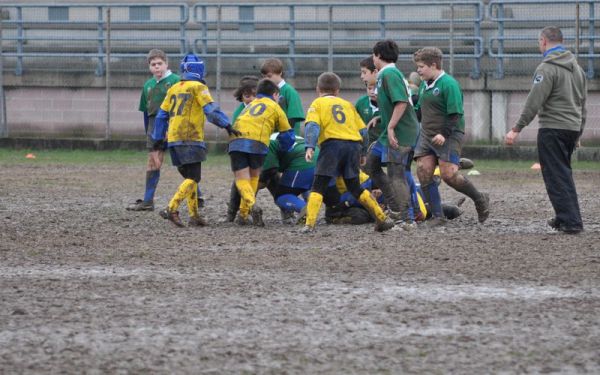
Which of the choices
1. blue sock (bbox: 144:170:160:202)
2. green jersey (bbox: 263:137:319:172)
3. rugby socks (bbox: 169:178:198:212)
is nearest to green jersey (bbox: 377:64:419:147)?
green jersey (bbox: 263:137:319:172)

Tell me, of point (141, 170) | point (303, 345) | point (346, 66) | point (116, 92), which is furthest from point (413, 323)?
point (116, 92)

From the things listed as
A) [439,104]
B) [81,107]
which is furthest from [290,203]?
[81,107]

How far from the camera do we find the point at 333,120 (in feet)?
37.4

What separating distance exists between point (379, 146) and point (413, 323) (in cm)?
494

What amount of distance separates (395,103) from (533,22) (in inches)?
492

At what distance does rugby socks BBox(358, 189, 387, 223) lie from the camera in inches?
446

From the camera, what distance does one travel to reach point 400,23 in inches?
943

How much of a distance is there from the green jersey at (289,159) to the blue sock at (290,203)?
10.3 inches

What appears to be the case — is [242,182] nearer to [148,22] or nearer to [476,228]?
[476,228]

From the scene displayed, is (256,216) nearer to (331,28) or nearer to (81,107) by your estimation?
(331,28)

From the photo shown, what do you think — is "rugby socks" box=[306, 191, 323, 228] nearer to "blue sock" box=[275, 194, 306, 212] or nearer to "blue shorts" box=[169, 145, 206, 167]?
"blue sock" box=[275, 194, 306, 212]

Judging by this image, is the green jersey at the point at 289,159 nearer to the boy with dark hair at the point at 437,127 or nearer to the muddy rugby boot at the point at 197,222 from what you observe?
the muddy rugby boot at the point at 197,222

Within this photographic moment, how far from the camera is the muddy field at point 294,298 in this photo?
20.3 ft

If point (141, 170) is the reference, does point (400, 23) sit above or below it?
above
